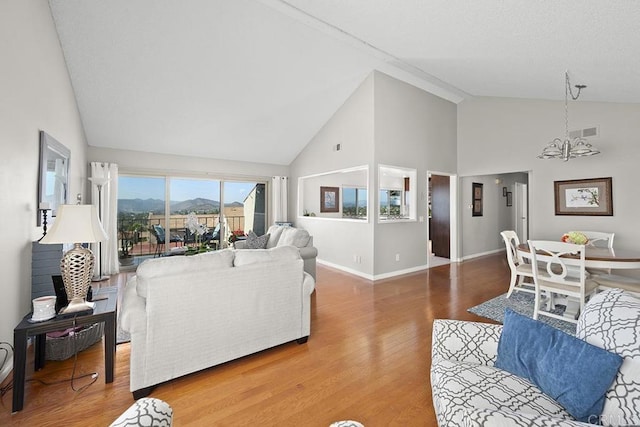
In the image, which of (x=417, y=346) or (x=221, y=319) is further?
(x=417, y=346)

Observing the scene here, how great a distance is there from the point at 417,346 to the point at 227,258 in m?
1.84

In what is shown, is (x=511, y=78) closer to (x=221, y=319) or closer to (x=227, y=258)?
(x=227, y=258)

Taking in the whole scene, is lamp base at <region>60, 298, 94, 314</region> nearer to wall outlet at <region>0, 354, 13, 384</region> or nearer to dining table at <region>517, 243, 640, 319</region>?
wall outlet at <region>0, 354, 13, 384</region>

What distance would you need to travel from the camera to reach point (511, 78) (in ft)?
12.3

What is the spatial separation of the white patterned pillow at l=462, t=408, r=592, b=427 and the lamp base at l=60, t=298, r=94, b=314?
7.72ft

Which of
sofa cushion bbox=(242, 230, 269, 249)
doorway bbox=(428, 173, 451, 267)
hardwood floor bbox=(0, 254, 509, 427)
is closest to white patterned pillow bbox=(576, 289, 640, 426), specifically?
hardwood floor bbox=(0, 254, 509, 427)

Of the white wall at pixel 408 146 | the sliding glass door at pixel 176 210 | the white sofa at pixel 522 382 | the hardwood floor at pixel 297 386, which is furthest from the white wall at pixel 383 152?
the white sofa at pixel 522 382

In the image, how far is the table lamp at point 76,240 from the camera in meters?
1.86

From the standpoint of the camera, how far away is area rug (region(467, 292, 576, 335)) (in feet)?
9.64

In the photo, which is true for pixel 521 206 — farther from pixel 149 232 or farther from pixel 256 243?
pixel 149 232

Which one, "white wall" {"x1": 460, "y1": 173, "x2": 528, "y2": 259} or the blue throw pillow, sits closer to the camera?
the blue throw pillow

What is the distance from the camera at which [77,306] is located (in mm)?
1908

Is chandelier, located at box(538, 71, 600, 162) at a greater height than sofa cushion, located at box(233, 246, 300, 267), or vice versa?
chandelier, located at box(538, 71, 600, 162)

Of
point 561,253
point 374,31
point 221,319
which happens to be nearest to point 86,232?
point 221,319
